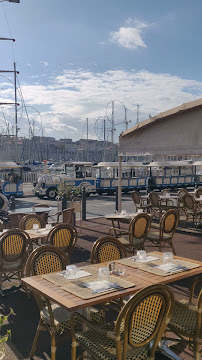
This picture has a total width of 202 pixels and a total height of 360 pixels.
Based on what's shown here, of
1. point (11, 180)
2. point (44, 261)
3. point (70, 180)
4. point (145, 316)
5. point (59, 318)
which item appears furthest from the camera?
point (70, 180)

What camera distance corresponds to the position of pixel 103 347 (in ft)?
10.1

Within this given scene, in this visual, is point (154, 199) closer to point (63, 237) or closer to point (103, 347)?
point (63, 237)

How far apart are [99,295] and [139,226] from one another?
4.04 metres

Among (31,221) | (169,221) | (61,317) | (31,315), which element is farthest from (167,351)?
(31,221)

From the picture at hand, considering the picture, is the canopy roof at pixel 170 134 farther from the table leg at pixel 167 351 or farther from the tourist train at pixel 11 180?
the tourist train at pixel 11 180

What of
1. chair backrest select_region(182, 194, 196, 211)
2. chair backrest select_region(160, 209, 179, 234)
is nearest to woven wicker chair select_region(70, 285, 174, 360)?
chair backrest select_region(160, 209, 179, 234)

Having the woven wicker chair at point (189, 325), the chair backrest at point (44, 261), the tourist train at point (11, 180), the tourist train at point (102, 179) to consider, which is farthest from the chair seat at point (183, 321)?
the tourist train at point (11, 180)

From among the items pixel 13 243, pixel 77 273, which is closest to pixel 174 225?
pixel 13 243

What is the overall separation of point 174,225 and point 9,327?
4418 millimetres

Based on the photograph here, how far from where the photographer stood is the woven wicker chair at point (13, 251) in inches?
221

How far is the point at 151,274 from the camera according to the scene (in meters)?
3.90

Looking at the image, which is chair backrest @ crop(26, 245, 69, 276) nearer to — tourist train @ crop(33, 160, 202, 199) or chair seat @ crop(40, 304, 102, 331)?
chair seat @ crop(40, 304, 102, 331)

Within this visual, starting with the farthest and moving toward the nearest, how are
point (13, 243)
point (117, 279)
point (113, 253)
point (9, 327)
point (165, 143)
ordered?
point (165, 143)
point (13, 243)
point (113, 253)
point (9, 327)
point (117, 279)

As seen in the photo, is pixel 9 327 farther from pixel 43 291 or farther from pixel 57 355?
pixel 43 291
